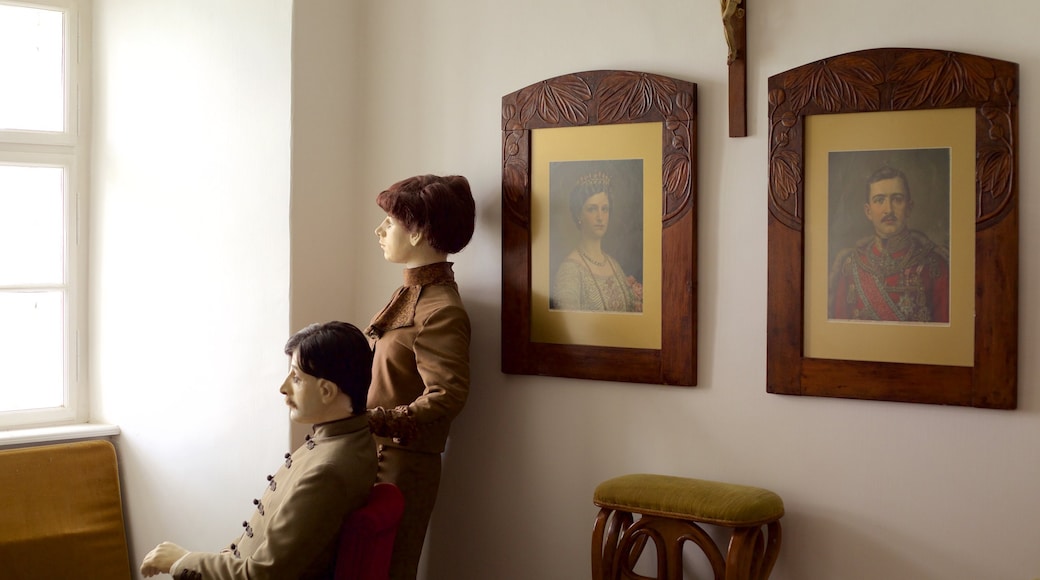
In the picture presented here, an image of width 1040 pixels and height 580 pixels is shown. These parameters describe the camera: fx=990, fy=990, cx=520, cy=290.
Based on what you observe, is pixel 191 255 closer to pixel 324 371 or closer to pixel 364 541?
pixel 324 371

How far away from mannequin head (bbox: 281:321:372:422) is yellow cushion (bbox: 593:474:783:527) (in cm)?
79

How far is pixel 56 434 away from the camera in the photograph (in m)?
3.62

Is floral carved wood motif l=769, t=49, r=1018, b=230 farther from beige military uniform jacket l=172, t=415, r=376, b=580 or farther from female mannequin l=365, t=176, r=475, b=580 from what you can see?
beige military uniform jacket l=172, t=415, r=376, b=580

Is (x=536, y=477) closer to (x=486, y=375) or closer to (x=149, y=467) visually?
(x=486, y=375)

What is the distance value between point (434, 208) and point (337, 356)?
0.75 meters

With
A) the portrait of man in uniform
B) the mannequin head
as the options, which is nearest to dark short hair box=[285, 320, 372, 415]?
the mannequin head

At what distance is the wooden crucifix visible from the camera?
278 centimetres

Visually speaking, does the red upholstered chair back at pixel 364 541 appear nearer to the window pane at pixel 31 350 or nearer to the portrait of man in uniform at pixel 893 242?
the portrait of man in uniform at pixel 893 242

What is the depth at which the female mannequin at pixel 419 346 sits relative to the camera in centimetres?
290

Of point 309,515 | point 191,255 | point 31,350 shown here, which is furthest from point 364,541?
point 31,350

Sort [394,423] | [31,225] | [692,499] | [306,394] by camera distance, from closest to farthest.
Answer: [306,394] → [692,499] → [394,423] → [31,225]

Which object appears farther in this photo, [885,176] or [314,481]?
[885,176]

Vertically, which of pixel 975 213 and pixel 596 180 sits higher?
pixel 596 180

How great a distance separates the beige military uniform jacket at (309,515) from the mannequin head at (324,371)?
6 centimetres
